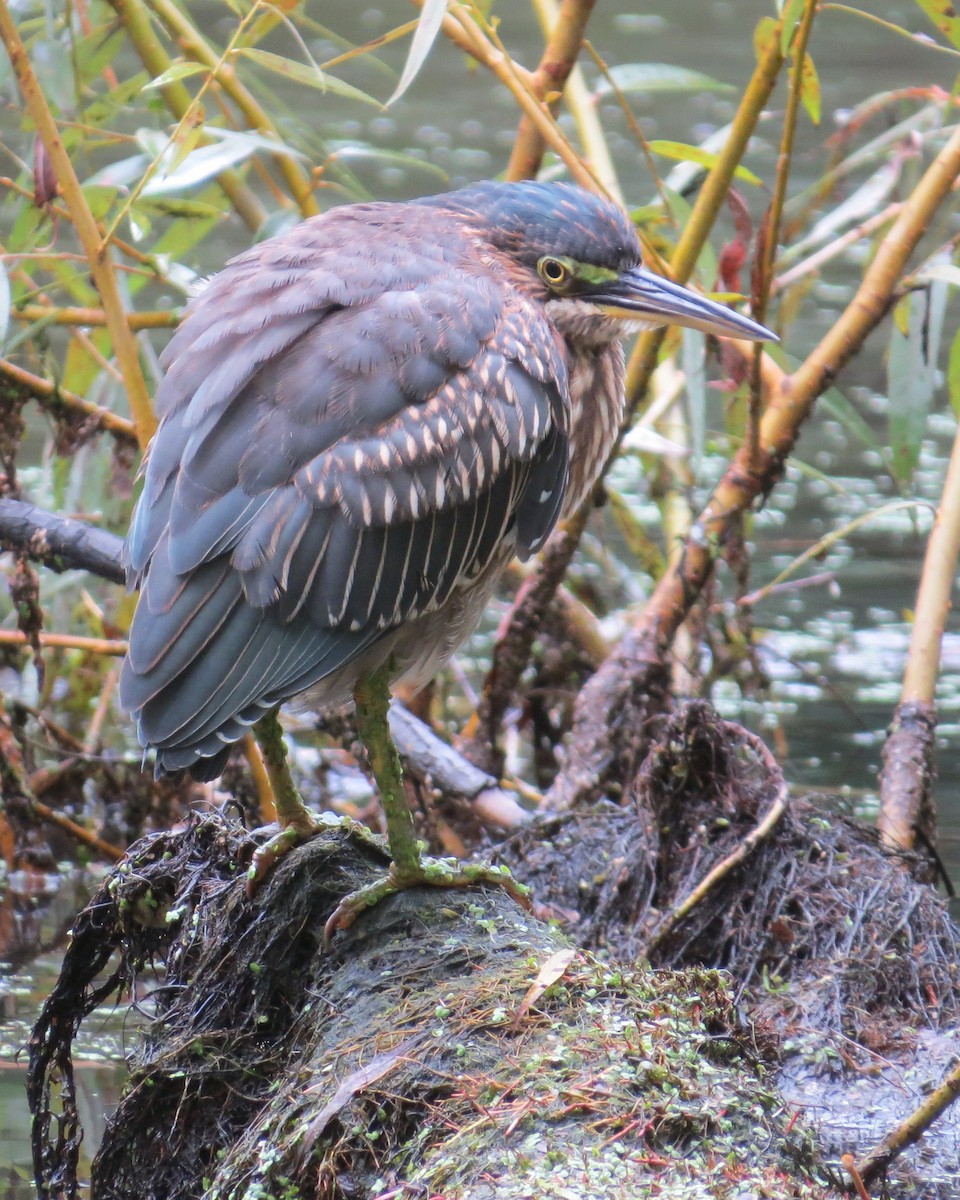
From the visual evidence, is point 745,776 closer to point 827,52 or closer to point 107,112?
point 107,112

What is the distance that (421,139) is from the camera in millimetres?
10820

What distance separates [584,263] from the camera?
318cm

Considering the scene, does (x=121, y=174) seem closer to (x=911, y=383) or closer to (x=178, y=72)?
(x=178, y=72)

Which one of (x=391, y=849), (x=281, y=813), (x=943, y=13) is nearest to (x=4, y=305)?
(x=281, y=813)

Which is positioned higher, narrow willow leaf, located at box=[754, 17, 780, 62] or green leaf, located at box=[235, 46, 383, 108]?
green leaf, located at box=[235, 46, 383, 108]

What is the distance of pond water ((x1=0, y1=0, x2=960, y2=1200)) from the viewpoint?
13.5 feet

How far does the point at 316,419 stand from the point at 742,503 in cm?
175

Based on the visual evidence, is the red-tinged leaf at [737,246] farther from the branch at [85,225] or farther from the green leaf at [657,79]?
the branch at [85,225]

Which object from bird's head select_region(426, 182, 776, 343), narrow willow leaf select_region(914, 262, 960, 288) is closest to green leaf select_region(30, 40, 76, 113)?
bird's head select_region(426, 182, 776, 343)

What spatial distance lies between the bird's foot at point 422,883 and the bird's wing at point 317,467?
0.33m

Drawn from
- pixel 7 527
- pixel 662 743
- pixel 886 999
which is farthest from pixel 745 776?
pixel 7 527

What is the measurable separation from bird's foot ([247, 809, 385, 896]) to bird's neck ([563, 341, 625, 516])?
807 mm

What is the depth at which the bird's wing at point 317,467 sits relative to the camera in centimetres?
266

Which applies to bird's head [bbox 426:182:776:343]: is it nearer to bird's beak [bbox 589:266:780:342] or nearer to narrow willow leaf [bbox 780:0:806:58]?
bird's beak [bbox 589:266:780:342]
